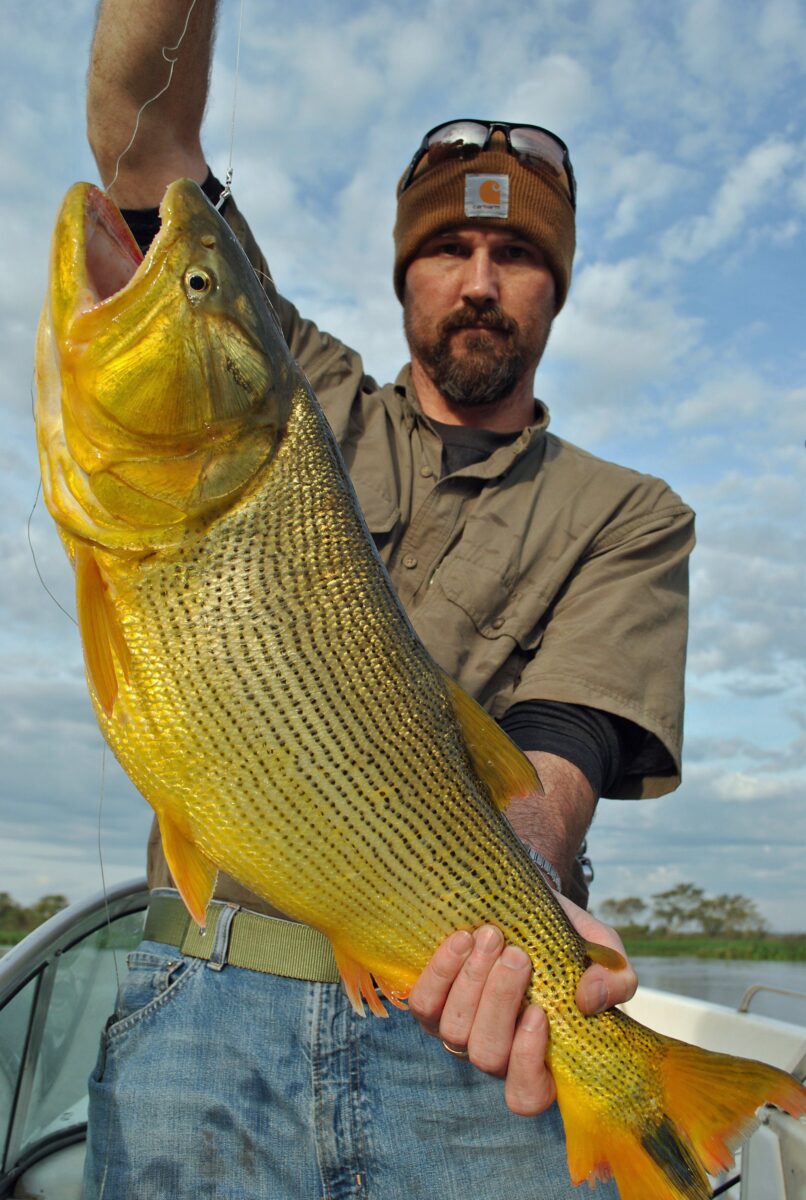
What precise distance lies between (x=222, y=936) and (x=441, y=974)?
1.11 meters

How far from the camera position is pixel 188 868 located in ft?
7.51

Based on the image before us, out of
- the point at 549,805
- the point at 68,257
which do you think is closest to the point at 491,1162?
the point at 549,805

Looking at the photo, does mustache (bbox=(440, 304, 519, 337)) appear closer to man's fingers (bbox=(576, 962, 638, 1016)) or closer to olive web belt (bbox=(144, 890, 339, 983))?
olive web belt (bbox=(144, 890, 339, 983))

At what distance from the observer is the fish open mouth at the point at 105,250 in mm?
2184

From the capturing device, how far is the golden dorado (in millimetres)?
2180

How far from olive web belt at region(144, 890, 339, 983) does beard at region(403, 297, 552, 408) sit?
2674 mm

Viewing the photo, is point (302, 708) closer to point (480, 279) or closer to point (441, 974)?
point (441, 974)

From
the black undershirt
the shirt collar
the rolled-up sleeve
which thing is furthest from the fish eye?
the rolled-up sleeve

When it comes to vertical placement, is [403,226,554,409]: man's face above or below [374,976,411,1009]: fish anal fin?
above

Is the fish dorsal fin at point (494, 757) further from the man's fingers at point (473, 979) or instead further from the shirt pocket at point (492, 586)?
the shirt pocket at point (492, 586)

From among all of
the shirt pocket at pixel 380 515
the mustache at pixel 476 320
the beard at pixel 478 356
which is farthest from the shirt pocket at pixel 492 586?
the mustache at pixel 476 320

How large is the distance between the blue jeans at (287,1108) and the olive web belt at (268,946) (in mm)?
39

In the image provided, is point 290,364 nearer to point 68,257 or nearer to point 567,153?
point 68,257

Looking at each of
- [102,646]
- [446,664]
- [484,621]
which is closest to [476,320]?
[484,621]
